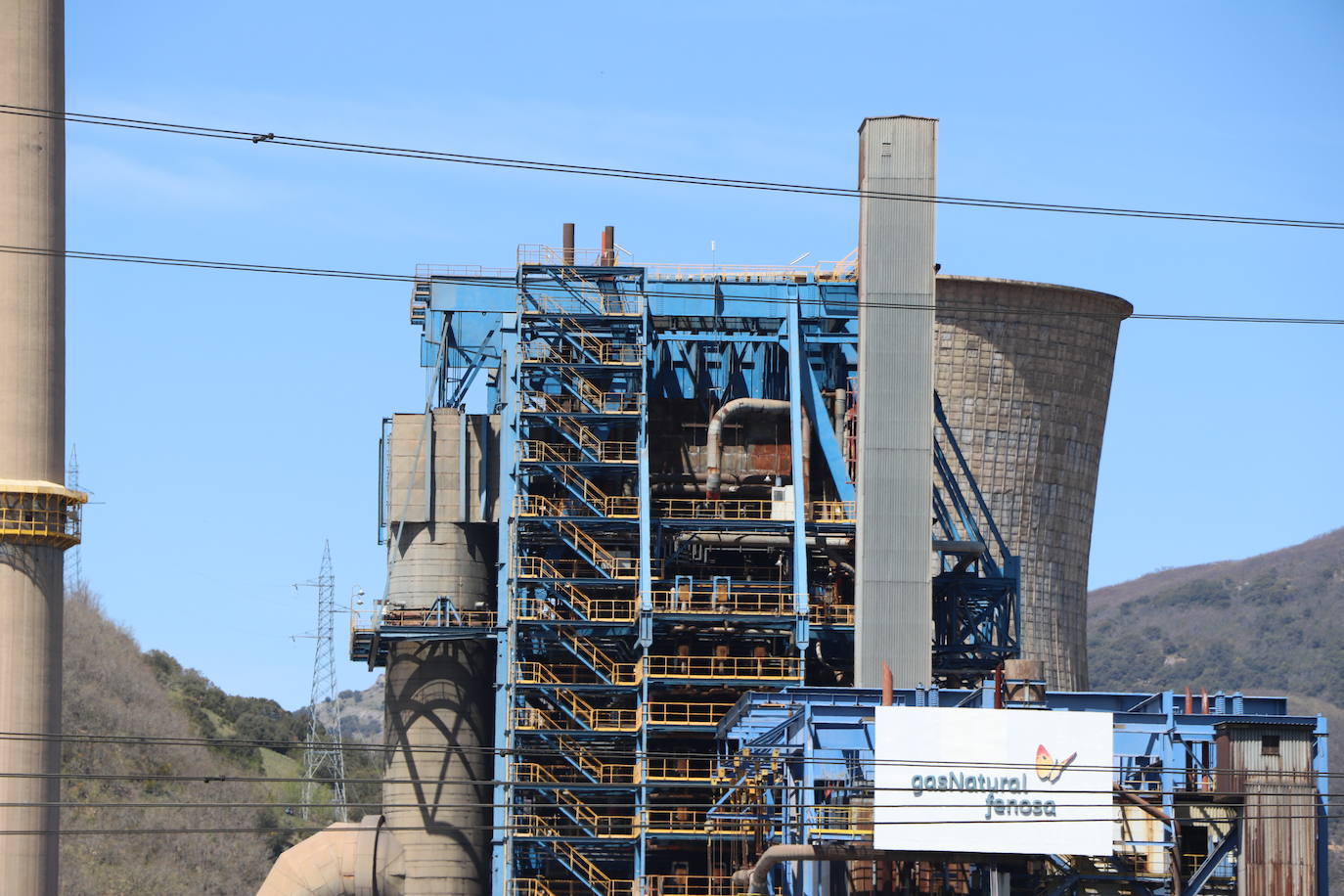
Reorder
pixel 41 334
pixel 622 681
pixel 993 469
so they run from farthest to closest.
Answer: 1. pixel 993 469
2. pixel 622 681
3. pixel 41 334

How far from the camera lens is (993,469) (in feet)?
231

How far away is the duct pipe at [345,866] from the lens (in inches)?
2525

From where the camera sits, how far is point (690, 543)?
59.5 metres

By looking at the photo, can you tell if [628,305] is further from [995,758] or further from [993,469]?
[995,758]

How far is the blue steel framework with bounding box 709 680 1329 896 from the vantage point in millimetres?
39469

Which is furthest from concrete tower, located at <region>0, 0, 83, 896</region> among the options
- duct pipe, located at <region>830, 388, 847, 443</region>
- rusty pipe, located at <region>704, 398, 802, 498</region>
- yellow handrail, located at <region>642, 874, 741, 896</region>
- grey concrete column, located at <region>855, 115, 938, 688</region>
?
duct pipe, located at <region>830, 388, 847, 443</region>

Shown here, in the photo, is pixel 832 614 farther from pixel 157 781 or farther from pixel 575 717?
pixel 157 781

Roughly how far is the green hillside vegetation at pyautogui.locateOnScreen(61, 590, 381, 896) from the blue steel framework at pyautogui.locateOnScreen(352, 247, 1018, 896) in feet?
95.1

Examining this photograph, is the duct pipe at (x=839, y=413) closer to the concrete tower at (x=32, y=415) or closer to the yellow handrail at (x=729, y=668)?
the yellow handrail at (x=729, y=668)

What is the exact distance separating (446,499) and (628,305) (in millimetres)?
8871

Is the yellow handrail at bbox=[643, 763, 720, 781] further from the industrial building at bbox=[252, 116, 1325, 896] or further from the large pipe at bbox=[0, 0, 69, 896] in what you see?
the large pipe at bbox=[0, 0, 69, 896]

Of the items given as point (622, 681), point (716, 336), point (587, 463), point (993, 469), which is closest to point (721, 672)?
point (622, 681)

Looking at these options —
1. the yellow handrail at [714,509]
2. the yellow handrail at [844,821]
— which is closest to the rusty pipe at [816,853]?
the yellow handrail at [844,821]

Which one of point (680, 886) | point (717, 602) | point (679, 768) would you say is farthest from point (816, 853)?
point (717, 602)
